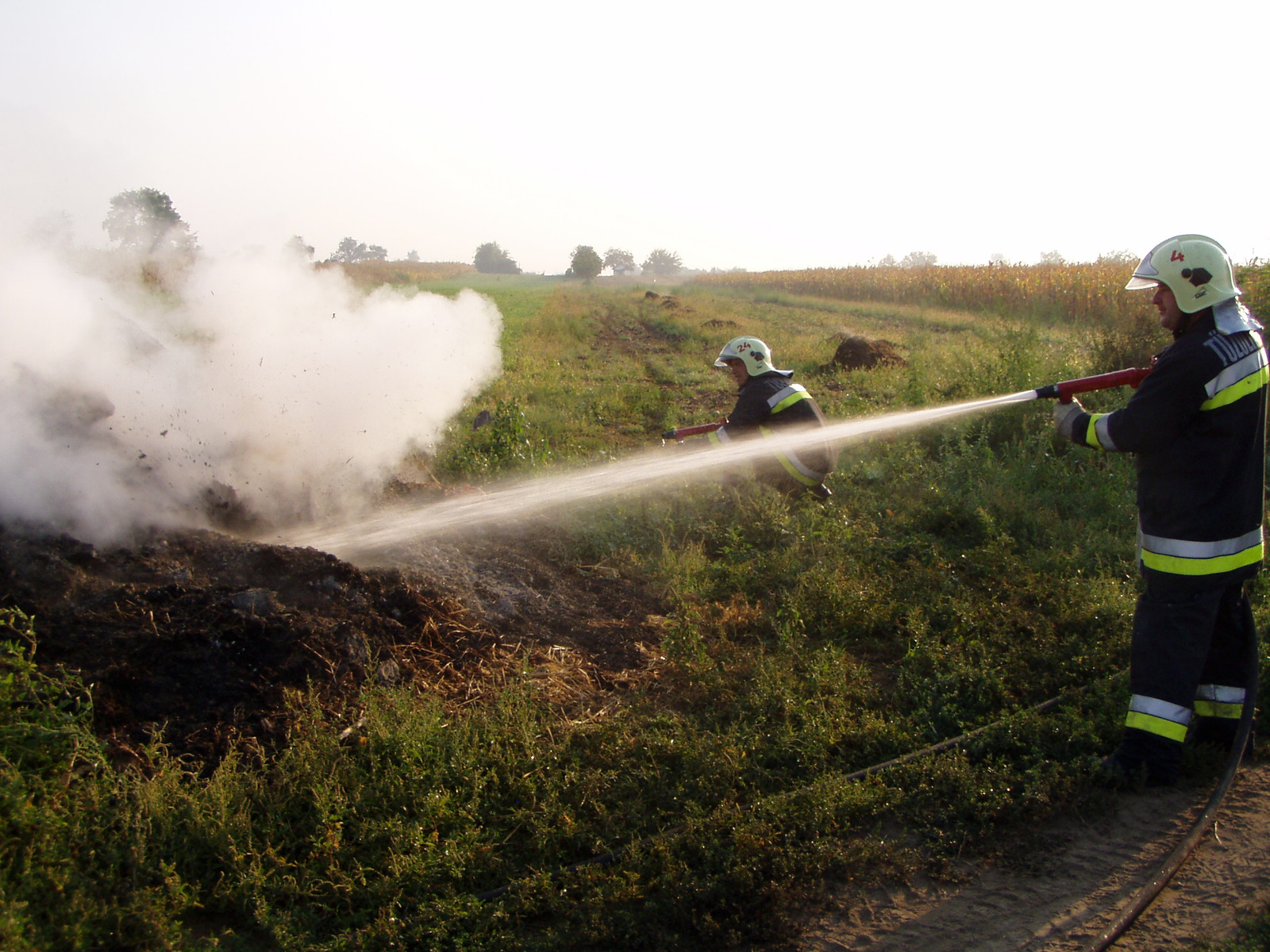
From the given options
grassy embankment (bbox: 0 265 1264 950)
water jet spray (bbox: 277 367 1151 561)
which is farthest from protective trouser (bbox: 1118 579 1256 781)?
water jet spray (bbox: 277 367 1151 561)

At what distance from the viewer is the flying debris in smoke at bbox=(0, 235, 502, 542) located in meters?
4.99

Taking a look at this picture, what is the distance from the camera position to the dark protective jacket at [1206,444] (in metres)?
3.51

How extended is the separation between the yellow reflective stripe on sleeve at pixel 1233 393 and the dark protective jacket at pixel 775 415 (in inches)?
134

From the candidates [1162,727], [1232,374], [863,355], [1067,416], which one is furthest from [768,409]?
[863,355]

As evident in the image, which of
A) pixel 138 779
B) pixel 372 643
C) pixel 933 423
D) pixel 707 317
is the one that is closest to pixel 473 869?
pixel 138 779

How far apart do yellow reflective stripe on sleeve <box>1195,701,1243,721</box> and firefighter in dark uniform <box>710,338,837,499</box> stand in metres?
3.59

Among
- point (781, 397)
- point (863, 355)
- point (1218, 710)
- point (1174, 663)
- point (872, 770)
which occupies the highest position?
point (863, 355)

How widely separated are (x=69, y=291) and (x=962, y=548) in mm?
7008

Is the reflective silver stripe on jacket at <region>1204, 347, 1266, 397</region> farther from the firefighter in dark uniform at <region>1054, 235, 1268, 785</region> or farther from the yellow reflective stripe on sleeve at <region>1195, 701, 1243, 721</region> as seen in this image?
the yellow reflective stripe on sleeve at <region>1195, 701, 1243, 721</region>

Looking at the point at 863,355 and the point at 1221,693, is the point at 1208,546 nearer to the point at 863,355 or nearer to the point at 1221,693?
the point at 1221,693

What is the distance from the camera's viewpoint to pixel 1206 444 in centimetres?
357

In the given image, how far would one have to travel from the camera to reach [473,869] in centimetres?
Answer: 319

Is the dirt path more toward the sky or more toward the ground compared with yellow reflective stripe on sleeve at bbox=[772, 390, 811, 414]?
more toward the ground

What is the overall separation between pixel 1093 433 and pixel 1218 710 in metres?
1.49
